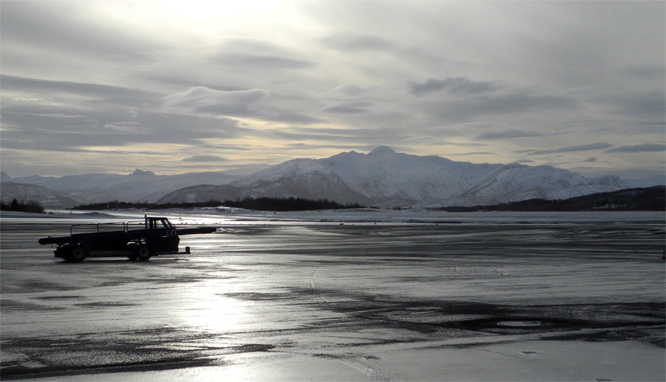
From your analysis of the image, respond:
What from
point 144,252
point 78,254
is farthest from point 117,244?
point 78,254

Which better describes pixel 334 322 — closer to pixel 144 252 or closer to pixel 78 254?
pixel 144 252

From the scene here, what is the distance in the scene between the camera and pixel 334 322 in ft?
36.7

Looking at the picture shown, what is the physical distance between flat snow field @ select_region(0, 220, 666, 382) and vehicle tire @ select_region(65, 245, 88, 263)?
1.85 meters

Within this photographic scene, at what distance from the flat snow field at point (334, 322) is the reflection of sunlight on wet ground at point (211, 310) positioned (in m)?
0.04

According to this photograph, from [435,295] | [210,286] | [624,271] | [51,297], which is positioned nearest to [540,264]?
[624,271]

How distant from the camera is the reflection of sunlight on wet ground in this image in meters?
11.0

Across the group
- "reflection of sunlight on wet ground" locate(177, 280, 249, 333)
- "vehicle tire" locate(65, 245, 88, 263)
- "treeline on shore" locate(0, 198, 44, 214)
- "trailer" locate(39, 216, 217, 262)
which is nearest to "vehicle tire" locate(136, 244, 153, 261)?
"trailer" locate(39, 216, 217, 262)

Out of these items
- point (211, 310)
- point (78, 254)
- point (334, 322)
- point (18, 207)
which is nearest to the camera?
point (334, 322)

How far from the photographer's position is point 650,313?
485 inches

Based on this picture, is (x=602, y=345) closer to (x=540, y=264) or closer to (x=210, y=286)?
(x=210, y=286)

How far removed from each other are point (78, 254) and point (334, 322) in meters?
15.6

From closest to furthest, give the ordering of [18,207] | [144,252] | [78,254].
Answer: [78,254] < [144,252] < [18,207]

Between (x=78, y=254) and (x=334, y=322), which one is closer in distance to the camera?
(x=334, y=322)

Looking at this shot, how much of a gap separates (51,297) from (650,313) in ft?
41.0
